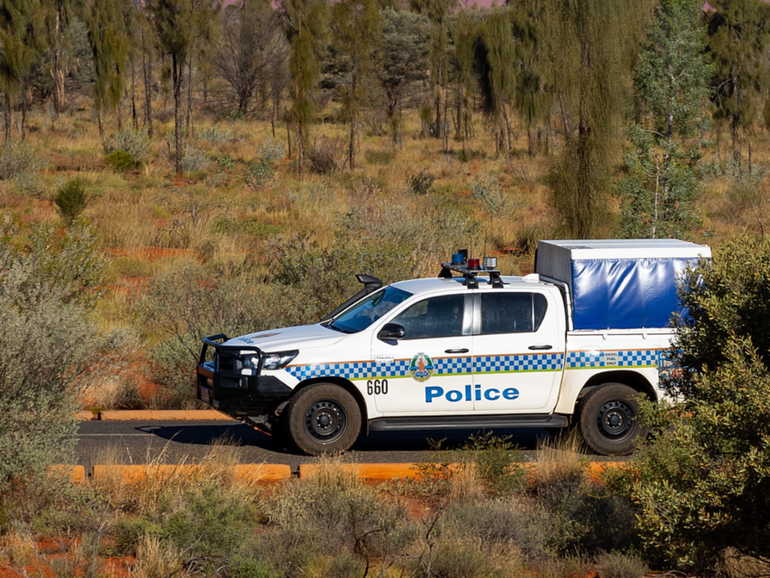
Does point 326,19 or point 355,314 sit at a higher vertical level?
point 326,19

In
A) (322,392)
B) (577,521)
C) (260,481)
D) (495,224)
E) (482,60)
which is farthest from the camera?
(482,60)

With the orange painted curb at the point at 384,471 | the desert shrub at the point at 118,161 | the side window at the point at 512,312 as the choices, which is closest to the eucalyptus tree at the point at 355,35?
the desert shrub at the point at 118,161

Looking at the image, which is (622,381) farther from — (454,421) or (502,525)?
(502,525)

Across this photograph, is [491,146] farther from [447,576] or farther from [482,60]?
[447,576]

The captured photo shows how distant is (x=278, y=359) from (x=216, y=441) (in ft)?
4.13

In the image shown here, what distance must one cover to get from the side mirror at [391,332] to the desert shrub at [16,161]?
2369 centimetres

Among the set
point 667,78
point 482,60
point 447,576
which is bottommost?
point 447,576

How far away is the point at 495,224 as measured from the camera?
25859 mm

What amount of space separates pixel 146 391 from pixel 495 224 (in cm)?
1496

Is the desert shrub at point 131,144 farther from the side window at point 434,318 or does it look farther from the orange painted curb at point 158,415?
the side window at point 434,318

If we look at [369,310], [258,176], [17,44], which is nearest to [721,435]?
[369,310]

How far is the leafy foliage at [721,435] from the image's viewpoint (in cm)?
521

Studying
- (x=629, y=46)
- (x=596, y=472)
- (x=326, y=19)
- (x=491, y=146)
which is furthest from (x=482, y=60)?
(x=596, y=472)

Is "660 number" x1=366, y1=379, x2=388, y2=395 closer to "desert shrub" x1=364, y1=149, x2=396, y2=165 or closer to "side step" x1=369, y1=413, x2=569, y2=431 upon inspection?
"side step" x1=369, y1=413, x2=569, y2=431
